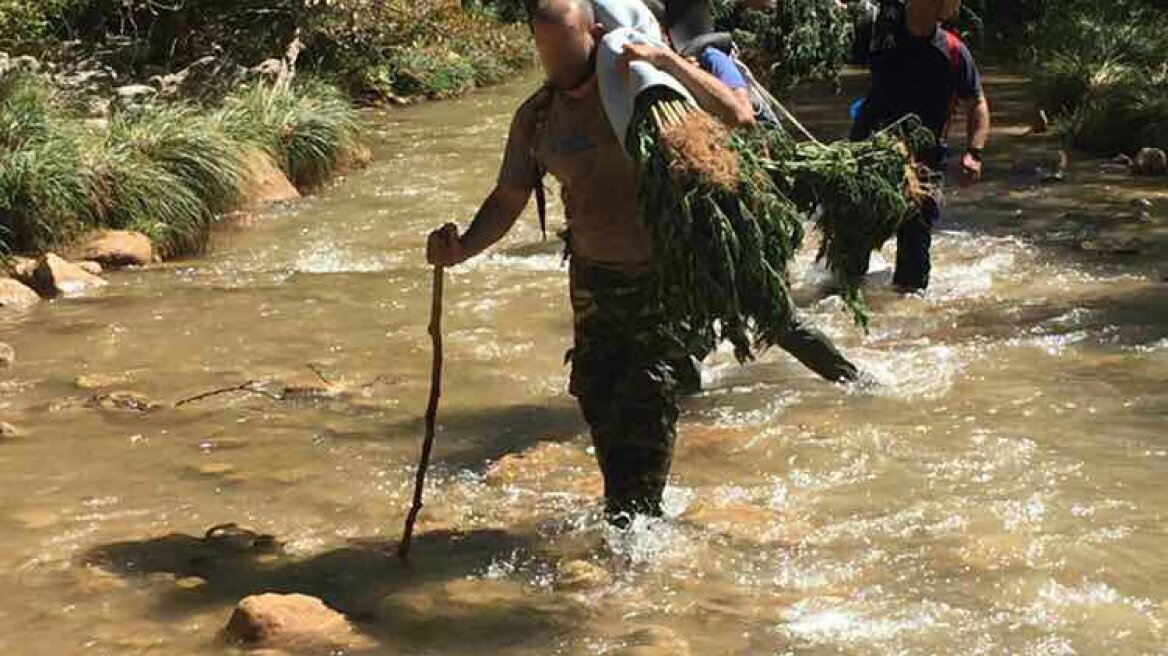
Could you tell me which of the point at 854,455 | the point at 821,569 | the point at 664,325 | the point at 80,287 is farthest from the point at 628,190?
the point at 80,287

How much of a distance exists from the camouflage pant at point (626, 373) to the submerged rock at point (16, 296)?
16.5ft

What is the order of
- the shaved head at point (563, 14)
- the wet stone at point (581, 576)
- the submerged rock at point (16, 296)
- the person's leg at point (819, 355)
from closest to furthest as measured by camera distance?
1. the shaved head at point (563, 14)
2. the wet stone at point (581, 576)
3. the person's leg at point (819, 355)
4. the submerged rock at point (16, 296)

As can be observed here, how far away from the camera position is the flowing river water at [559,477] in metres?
4.38

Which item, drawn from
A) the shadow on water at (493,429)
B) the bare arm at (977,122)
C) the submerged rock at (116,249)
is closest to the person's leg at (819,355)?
the shadow on water at (493,429)

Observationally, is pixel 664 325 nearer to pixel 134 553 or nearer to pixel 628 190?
pixel 628 190

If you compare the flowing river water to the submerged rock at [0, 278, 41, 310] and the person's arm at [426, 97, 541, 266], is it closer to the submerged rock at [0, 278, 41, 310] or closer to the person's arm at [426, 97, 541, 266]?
the submerged rock at [0, 278, 41, 310]

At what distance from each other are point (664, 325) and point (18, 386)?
12.4 ft

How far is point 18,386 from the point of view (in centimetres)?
700

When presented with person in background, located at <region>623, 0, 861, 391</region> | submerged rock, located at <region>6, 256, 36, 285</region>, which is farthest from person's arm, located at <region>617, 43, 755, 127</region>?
submerged rock, located at <region>6, 256, 36, 285</region>

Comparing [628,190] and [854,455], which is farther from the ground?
[628,190]

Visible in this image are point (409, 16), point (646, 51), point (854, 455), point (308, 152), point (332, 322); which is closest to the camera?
point (646, 51)

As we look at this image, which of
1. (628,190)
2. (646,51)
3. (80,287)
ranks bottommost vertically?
(80,287)

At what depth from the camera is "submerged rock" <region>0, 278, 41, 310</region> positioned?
864cm

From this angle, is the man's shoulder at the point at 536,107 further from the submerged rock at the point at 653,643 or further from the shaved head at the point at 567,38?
the submerged rock at the point at 653,643
